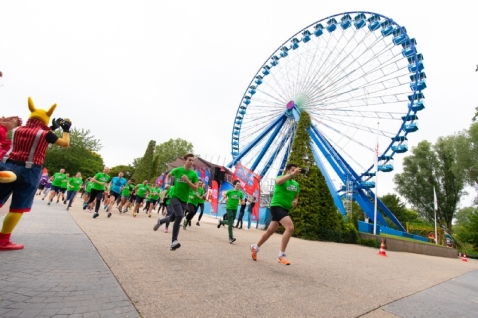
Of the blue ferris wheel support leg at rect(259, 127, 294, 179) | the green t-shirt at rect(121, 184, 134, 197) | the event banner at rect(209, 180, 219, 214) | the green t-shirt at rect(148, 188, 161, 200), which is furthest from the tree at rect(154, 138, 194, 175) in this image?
the green t-shirt at rect(121, 184, 134, 197)

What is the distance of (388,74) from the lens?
19781 mm

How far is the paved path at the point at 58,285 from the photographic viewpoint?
208 centimetres

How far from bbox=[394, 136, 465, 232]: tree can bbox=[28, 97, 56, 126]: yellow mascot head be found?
42.7 m

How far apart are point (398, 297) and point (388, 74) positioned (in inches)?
784

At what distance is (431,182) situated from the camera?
36.7m

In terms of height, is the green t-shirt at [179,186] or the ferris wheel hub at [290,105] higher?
the ferris wheel hub at [290,105]

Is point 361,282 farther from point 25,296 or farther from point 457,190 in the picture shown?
point 457,190

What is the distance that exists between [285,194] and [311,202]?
8.91 metres

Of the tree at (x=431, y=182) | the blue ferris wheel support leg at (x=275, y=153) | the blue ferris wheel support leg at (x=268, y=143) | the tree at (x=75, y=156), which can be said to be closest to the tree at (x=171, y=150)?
the tree at (x=75, y=156)

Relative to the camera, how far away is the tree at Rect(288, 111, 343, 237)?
13.0 m

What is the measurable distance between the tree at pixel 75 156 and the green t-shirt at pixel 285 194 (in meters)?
47.8

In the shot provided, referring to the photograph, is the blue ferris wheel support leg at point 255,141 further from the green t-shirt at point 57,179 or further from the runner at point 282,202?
the runner at point 282,202

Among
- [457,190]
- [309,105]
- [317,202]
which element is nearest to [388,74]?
[309,105]

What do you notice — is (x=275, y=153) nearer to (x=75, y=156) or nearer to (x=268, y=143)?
(x=268, y=143)
